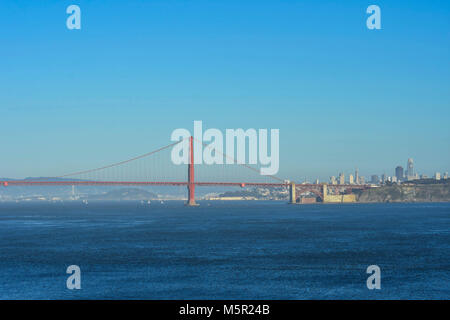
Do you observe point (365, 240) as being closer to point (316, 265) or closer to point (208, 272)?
point (316, 265)

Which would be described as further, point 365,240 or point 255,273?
point 365,240

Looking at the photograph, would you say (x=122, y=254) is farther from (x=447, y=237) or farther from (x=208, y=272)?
(x=447, y=237)

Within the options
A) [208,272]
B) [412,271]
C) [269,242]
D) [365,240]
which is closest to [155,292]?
[208,272]
